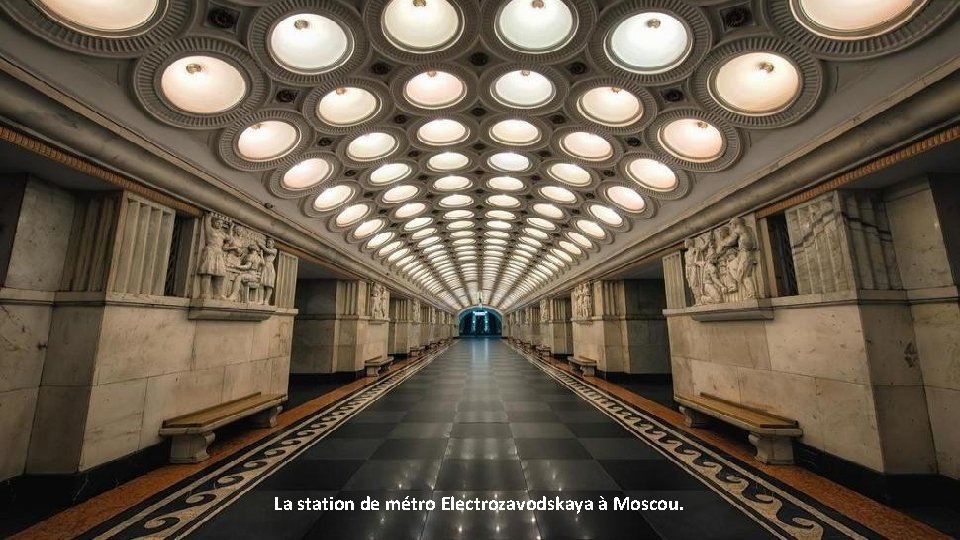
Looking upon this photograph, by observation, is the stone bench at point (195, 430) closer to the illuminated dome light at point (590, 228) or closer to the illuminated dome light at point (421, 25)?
the illuminated dome light at point (421, 25)

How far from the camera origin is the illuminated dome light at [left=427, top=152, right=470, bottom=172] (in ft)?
27.0

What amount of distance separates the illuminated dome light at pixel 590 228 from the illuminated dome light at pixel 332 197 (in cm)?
664

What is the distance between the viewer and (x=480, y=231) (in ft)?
51.4

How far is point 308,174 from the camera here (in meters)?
6.95

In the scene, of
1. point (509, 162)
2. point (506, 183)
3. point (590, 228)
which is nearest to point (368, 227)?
point (506, 183)

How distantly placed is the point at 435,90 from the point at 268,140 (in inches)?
112

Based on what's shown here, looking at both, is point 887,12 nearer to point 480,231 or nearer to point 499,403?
point 499,403

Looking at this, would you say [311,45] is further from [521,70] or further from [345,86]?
[521,70]

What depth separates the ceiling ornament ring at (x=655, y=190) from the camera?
19.8 ft

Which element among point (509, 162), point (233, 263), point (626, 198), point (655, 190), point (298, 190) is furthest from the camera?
point (509, 162)

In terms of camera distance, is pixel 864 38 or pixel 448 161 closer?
pixel 864 38

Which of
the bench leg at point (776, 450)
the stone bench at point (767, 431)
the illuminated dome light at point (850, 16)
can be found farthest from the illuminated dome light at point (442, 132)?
the bench leg at point (776, 450)

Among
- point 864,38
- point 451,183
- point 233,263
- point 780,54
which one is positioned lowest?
point 233,263

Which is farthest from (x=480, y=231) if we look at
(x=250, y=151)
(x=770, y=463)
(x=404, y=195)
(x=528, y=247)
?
(x=770, y=463)
